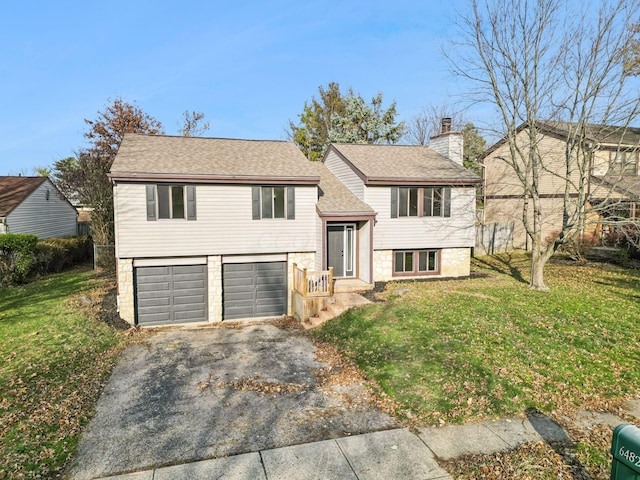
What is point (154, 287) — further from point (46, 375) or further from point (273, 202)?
point (46, 375)

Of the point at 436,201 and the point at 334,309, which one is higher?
the point at 436,201

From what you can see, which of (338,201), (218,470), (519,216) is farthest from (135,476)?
(519,216)

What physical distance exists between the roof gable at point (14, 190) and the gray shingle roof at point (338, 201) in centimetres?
1745

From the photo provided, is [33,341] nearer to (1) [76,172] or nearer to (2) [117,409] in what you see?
(2) [117,409]

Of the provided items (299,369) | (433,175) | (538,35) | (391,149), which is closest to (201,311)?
(299,369)

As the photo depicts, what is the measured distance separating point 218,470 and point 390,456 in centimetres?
250

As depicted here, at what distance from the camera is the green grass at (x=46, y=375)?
6250 millimetres

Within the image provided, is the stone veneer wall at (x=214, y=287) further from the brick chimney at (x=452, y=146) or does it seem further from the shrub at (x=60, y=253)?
the brick chimney at (x=452, y=146)

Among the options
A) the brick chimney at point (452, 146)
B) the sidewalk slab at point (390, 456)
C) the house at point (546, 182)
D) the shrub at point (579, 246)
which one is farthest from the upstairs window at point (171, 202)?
the shrub at point (579, 246)

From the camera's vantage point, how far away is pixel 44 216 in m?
26.5

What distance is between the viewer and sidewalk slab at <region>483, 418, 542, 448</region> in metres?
6.37

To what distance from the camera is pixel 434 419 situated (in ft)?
23.3

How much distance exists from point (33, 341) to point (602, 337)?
14.6 m

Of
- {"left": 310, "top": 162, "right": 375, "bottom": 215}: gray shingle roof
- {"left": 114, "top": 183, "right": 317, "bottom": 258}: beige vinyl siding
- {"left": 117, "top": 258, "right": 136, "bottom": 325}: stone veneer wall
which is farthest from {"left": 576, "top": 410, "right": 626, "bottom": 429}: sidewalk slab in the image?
{"left": 117, "top": 258, "right": 136, "bottom": 325}: stone veneer wall
